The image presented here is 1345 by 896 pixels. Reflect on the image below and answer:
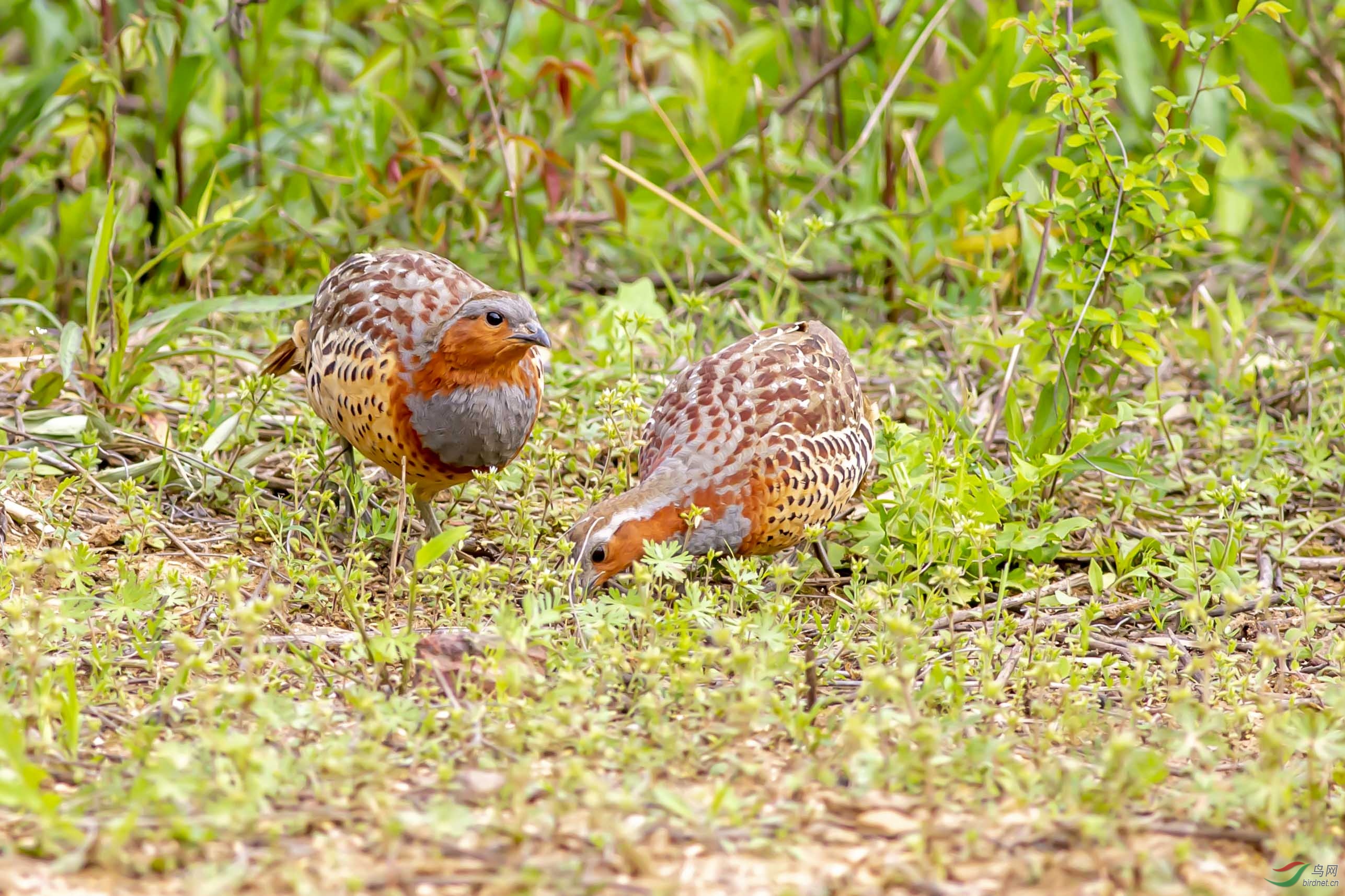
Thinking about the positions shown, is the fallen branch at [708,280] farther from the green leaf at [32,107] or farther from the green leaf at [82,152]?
the green leaf at [32,107]

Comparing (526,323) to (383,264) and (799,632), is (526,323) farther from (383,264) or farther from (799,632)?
(799,632)

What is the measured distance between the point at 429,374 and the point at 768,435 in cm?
114

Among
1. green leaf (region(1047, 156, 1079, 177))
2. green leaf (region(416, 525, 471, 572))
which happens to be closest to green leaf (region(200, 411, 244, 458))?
green leaf (region(416, 525, 471, 572))

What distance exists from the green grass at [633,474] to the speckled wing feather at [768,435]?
18 centimetres

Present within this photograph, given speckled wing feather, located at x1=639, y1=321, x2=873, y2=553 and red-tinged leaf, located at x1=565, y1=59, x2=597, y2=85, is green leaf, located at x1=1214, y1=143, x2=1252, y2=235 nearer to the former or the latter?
red-tinged leaf, located at x1=565, y1=59, x2=597, y2=85

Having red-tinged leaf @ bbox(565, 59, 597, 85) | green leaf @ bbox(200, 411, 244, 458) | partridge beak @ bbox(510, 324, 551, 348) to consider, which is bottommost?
green leaf @ bbox(200, 411, 244, 458)

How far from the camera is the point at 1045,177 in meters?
8.36

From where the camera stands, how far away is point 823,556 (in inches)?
196

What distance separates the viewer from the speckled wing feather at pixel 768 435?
4574 millimetres

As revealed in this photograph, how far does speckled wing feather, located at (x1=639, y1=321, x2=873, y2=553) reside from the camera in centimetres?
457

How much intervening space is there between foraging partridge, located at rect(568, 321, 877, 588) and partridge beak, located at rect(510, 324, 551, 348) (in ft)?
1.83

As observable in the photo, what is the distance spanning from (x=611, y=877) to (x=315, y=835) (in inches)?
25.3

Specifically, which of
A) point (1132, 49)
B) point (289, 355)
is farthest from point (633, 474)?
point (1132, 49)

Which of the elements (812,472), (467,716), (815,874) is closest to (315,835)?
(467,716)
